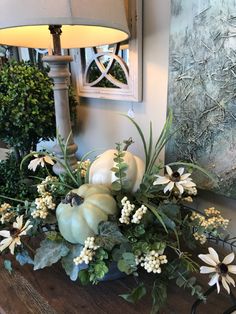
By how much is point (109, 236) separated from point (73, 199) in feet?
0.35

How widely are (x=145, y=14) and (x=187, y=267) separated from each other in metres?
0.75

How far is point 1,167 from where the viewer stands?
49.6 inches

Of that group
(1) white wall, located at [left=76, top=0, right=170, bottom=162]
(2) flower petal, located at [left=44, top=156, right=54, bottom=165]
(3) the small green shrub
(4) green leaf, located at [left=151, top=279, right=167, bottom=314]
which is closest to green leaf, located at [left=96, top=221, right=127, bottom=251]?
(4) green leaf, located at [left=151, top=279, right=167, bottom=314]

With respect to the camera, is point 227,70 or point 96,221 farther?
point 227,70

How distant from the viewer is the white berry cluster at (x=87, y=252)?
51cm

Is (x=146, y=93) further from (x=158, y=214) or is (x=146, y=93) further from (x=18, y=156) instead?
(x=18, y=156)

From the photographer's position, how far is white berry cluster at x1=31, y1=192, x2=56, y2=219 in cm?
60

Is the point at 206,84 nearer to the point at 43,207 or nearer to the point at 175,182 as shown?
the point at 175,182

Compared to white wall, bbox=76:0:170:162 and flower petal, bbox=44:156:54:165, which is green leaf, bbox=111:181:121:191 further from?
white wall, bbox=76:0:170:162

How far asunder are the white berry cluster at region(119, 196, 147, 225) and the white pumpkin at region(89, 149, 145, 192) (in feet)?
0.32

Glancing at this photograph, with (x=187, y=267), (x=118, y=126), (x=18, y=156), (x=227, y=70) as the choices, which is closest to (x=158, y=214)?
(x=187, y=267)

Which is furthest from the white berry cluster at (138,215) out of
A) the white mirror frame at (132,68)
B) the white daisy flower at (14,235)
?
the white mirror frame at (132,68)

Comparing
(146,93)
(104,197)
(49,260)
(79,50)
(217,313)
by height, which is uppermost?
(79,50)

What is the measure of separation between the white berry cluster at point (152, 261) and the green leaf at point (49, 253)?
167 millimetres
